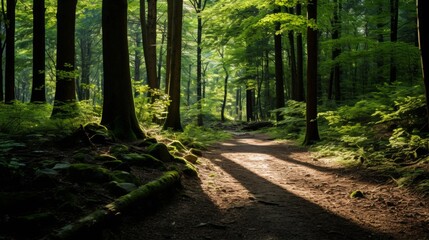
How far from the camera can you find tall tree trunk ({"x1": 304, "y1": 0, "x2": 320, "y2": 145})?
1195cm

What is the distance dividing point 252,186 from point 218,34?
54.0ft

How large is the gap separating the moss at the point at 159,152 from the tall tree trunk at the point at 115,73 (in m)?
1.13

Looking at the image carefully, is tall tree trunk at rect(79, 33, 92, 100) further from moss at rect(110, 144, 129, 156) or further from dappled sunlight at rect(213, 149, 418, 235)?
moss at rect(110, 144, 129, 156)

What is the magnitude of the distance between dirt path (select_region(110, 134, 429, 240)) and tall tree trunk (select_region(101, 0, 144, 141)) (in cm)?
251

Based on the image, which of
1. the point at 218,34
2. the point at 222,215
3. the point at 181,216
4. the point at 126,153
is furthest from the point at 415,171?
the point at 218,34

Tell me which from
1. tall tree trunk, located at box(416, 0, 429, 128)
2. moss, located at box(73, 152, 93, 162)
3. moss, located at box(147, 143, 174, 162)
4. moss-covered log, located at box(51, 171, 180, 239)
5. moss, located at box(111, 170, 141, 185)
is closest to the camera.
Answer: moss-covered log, located at box(51, 171, 180, 239)

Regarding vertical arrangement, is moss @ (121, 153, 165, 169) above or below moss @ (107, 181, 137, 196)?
above

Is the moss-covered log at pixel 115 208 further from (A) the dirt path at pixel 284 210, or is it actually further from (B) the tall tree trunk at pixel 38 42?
(B) the tall tree trunk at pixel 38 42

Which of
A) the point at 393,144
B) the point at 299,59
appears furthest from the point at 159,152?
the point at 299,59

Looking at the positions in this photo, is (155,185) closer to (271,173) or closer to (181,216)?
(181,216)

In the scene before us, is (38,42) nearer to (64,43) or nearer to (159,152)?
(64,43)

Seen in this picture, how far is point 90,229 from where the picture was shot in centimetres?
337

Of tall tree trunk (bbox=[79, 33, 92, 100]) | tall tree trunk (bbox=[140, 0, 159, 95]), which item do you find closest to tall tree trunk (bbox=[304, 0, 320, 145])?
tall tree trunk (bbox=[140, 0, 159, 95])

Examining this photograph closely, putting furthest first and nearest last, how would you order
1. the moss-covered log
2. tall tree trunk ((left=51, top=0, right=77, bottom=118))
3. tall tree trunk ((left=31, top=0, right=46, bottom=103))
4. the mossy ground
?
tall tree trunk ((left=31, top=0, right=46, bottom=103)) → tall tree trunk ((left=51, top=0, right=77, bottom=118)) → the mossy ground → the moss-covered log
